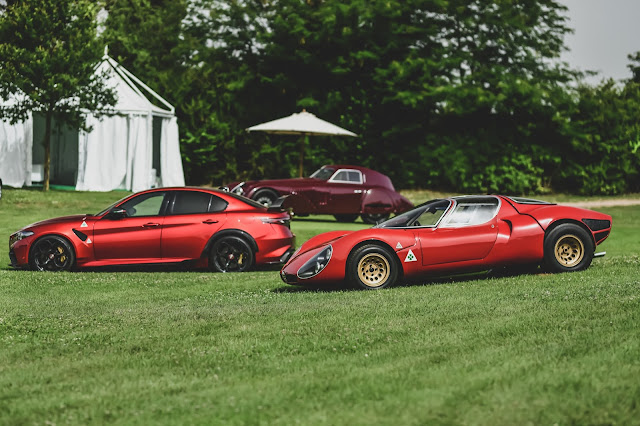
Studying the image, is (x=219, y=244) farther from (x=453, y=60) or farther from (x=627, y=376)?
(x=453, y=60)

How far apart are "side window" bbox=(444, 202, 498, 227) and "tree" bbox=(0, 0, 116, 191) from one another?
69.9 feet

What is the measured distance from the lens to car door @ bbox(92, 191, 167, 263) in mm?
13250

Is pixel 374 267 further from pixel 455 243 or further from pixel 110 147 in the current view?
pixel 110 147

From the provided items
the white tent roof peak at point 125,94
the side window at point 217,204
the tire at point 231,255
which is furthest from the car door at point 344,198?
the white tent roof peak at point 125,94

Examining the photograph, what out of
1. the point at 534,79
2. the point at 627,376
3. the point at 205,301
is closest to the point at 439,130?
the point at 534,79

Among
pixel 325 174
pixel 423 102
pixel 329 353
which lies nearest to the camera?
pixel 329 353

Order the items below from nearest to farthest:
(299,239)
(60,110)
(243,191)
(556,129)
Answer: (299,239)
(243,191)
(60,110)
(556,129)

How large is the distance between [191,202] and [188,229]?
463 mm

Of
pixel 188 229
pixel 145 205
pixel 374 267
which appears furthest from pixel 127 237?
pixel 374 267

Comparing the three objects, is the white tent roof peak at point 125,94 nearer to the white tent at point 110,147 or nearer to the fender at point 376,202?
the white tent at point 110,147

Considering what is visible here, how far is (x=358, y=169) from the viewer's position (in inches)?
895

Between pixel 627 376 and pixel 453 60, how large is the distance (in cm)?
3215

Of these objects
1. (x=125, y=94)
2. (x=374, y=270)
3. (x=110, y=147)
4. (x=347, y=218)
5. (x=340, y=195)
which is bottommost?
(x=374, y=270)

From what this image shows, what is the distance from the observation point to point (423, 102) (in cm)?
3625
